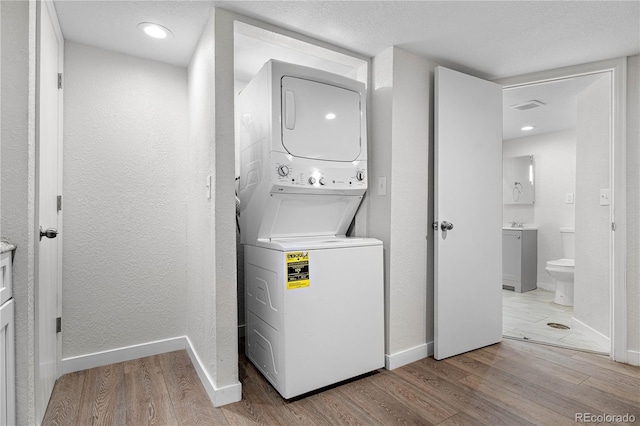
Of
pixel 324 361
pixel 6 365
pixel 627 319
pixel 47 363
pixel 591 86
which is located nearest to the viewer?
pixel 6 365

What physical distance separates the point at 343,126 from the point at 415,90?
664mm

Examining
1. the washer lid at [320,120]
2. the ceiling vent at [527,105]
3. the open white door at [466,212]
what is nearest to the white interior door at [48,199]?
the washer lid at [320,120]

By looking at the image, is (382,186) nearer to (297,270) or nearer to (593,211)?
(297,270)

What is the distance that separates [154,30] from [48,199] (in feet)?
3.72

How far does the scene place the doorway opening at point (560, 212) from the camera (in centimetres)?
274

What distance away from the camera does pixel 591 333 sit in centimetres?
282

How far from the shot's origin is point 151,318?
2.44 meters

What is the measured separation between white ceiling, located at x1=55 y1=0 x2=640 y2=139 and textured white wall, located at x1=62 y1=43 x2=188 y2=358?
9.3 inches

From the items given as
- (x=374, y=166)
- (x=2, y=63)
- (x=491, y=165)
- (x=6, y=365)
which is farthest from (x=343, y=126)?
(x=6, y=365)

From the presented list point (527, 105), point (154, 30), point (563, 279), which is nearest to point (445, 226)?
point (527, 105)

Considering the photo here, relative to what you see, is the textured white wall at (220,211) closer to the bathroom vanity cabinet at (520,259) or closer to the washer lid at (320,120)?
the washer lid at (320,120)

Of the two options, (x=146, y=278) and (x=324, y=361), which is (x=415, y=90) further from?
(x=146, y=278)

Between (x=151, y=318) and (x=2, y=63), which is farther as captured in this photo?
(x=151, y=318)

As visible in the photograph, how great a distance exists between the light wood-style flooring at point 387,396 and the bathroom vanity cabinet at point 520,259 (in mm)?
2206
